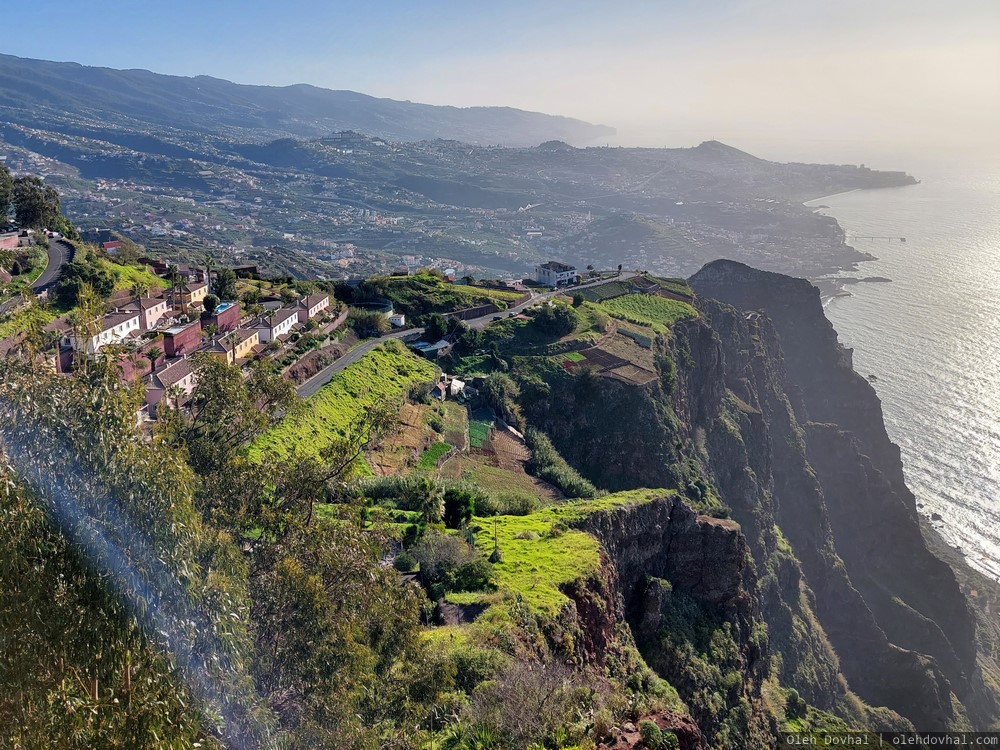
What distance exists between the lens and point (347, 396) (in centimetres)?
4031

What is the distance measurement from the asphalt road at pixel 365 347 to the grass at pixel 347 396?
1.97ft

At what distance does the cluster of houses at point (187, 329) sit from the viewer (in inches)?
1404

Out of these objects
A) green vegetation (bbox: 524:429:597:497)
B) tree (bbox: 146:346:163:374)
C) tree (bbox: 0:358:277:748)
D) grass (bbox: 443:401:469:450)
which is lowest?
green vegetation (bbox: 524:429:597:497)

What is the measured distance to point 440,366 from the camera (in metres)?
50.4

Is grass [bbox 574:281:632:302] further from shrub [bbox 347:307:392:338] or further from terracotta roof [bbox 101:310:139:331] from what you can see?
terracotta roof [bbox 101:310:139:331]

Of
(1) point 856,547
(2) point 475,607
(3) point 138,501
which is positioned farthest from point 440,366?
(1) point 856,547

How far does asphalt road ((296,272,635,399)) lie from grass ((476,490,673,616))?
16.0 meters

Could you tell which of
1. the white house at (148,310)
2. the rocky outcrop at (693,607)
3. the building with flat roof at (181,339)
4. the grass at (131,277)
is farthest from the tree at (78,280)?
the rocky outcrop at (693,607)

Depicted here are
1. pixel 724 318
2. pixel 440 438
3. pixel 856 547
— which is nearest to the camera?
pixel 440 438

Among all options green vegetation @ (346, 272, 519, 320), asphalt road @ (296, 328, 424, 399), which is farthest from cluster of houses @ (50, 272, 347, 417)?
green vegetation @ (346, 272, 519, 320)

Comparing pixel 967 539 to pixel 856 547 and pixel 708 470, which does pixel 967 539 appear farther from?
pixel 708 470

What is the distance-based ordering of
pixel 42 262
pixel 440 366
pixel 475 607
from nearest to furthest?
pixel 475 607, pixel 42 262, pixel 440 366

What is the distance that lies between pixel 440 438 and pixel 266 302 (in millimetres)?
22001

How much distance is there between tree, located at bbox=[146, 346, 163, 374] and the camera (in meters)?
37.9
